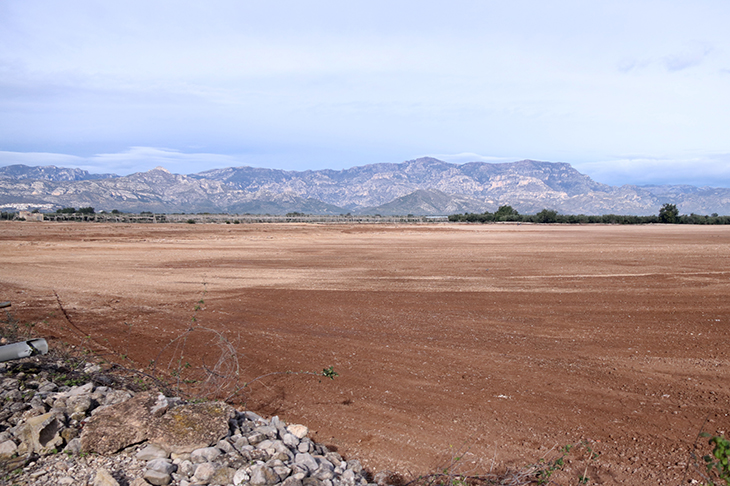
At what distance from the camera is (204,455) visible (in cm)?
441

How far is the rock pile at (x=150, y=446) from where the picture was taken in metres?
4.15

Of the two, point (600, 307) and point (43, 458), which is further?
point (600, 307)

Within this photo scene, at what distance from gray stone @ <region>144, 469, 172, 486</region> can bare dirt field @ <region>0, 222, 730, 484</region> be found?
1974 mm

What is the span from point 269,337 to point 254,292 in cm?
545

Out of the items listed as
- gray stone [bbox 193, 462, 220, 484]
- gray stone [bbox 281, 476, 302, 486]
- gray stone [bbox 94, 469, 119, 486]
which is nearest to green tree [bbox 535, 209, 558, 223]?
gray stone [bbox 281, 476, 302, 486]

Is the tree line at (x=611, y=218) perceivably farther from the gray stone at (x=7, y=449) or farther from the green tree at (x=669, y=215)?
the gray stone at (x=7, y=449)

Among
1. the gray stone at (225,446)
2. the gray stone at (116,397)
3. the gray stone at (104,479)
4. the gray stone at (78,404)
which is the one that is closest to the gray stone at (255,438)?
the gray stone at (225,446)

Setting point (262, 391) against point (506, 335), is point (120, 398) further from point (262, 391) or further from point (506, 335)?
point (506, 335)

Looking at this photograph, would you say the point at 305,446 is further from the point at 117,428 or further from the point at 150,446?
the point at 117,428

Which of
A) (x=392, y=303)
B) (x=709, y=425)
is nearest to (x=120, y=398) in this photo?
(x=709, y=425)

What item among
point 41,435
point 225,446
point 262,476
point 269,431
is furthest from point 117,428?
point 262,476

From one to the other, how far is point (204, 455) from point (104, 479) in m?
0.85

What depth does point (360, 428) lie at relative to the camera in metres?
5.79

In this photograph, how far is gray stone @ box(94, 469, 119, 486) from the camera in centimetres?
398
